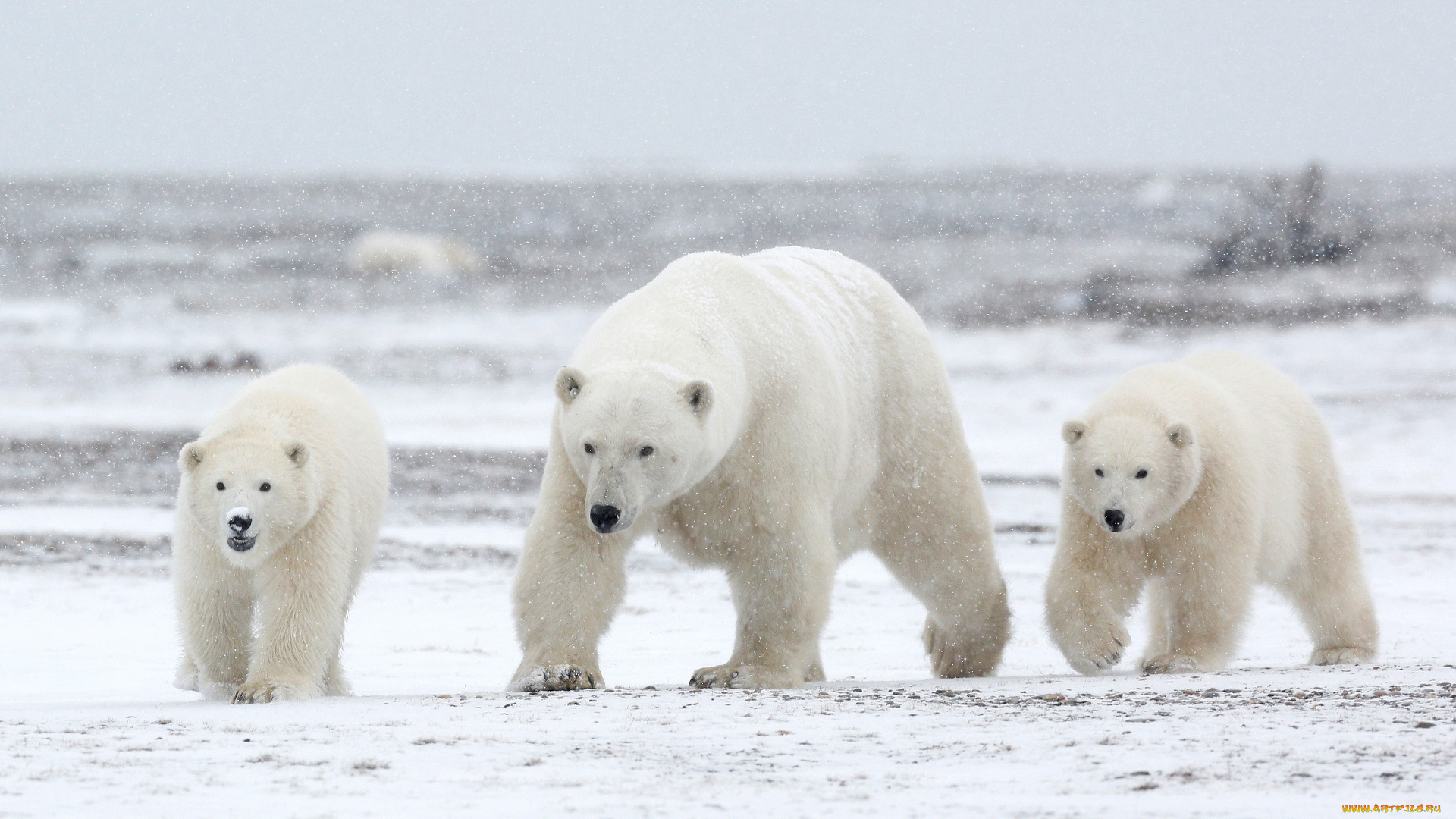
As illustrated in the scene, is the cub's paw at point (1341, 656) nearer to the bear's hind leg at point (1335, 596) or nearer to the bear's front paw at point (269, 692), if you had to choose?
the bear's hind leg at point (1335, 596)

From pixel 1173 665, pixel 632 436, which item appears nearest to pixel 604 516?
pixel 632 436

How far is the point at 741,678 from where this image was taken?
4984 mm

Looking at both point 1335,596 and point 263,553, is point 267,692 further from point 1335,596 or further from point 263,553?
point 1335,596

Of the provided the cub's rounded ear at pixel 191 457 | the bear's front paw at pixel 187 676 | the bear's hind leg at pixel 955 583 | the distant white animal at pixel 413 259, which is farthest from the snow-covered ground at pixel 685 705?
the distant white animal at pixel 413 259

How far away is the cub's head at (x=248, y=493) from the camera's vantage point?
5055 mm

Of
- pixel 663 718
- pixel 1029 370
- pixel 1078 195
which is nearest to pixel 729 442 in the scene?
pixel 663 718

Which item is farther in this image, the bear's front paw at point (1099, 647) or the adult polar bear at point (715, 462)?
the bear's front paw at point (1099, 647)

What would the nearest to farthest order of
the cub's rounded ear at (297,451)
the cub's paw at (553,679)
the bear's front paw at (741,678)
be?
the cub's paw at (553,679)
the bear's front paw at (741,678)
the cub's rounded ear at (297,451)

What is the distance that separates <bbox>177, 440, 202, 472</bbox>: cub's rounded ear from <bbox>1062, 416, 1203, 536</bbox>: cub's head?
294cm

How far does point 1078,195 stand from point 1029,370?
31145 millimetres

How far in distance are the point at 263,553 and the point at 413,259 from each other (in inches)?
992

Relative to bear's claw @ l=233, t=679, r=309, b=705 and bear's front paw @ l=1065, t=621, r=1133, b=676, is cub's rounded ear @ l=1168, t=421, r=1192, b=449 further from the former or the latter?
bear's claw @ l=233, t=679, r=309, b=705

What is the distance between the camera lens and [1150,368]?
624 cm

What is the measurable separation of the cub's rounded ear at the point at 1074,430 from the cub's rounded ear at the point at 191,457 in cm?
294
